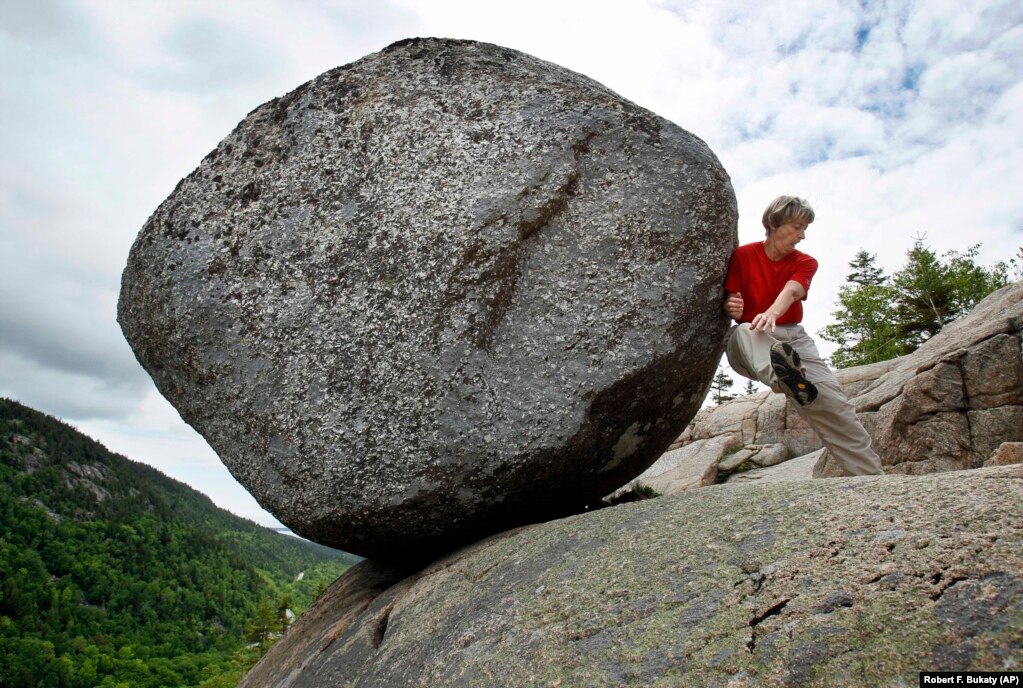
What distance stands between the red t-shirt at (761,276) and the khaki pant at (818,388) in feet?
0.77

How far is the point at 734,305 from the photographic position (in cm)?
638

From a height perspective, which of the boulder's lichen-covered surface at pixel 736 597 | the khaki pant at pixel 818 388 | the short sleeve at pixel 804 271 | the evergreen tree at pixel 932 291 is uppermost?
the evergreen tree at pixel 932 291

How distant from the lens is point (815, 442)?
2083 cm

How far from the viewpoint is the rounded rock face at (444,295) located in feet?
19.1

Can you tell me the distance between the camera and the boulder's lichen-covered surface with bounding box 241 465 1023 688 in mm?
2947

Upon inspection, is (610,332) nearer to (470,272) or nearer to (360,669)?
(470,272)

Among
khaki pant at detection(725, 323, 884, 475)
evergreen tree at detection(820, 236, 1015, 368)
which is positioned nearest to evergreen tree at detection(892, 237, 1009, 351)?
evergreen tree at detection(820, 236, 1015, 368)

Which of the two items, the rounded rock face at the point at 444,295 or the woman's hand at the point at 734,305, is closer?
the rounded rock face at the point at 444,295

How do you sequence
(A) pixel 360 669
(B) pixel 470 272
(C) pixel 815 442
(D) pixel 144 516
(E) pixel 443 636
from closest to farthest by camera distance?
(E) pixel 443 636, (A) pixel 360 669, (B) pixel 470 272, (C) pixel 815 442, (D) pixel 144 516

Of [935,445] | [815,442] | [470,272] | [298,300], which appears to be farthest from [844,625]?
[815,442]

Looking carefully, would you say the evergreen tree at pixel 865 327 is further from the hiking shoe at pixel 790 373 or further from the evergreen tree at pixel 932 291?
the hiking shoe at pixel 790 373

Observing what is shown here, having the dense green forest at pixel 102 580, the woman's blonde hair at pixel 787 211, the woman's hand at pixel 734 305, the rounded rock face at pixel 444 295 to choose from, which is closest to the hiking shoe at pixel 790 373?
the woman's hand at pixel 734 305

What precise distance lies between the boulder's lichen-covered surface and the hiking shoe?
1612 mm

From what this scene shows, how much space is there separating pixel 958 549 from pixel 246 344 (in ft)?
18.0
